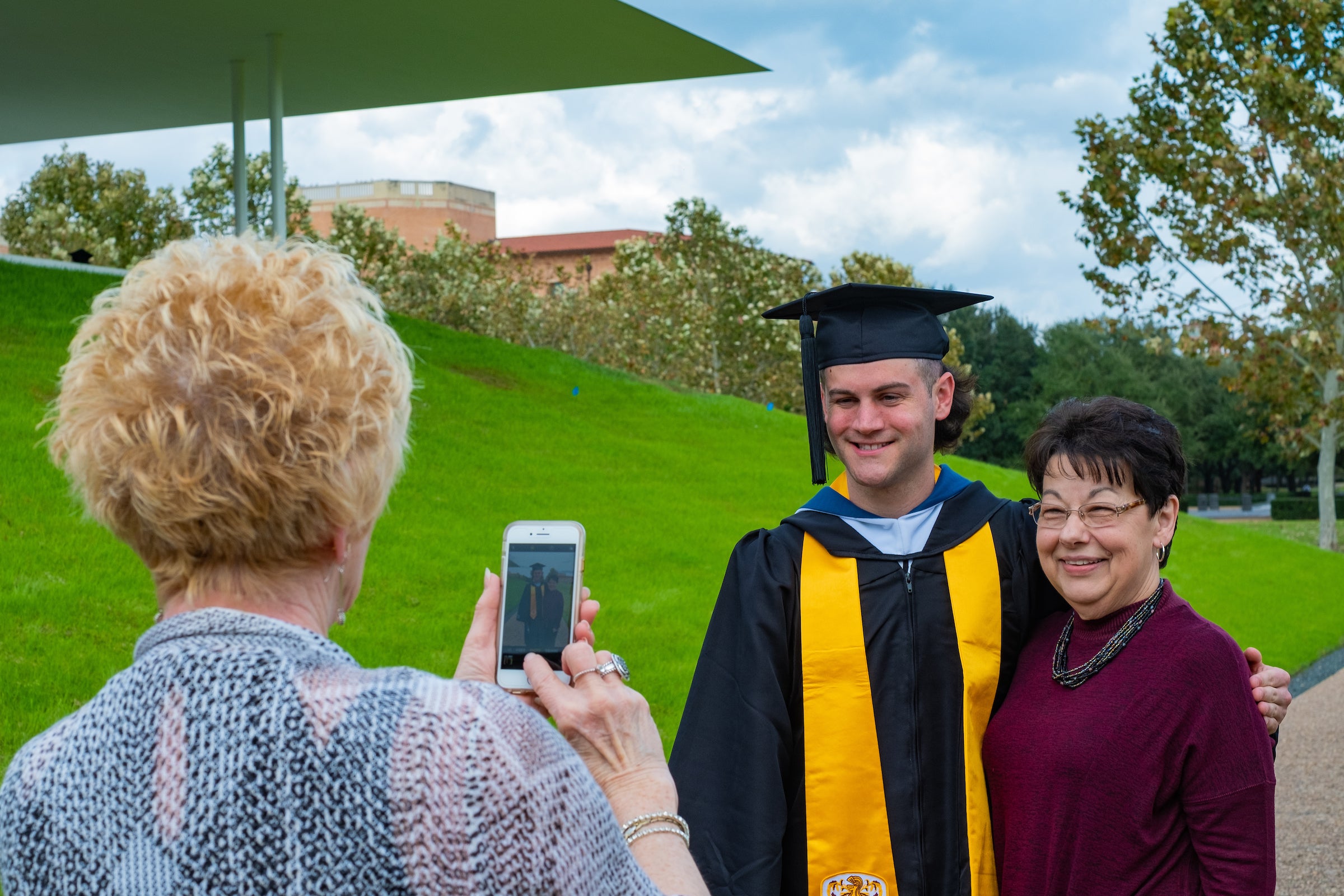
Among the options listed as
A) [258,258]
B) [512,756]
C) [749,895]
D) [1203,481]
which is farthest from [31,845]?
[1203,481]

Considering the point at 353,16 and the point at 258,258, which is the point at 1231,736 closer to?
the point at 258,258

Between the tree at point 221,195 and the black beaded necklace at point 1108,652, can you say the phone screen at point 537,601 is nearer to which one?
the black beaded necklace at point 1108,652

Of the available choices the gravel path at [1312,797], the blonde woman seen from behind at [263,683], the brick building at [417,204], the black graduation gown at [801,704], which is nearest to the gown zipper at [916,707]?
the black graduation gown at [801,704]

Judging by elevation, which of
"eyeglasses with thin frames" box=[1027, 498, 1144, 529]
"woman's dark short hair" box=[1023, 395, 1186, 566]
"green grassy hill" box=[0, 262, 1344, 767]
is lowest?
"green grassy hill" box=[0, 262, 1344, 767]

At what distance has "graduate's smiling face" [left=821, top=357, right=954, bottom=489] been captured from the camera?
3.08 m

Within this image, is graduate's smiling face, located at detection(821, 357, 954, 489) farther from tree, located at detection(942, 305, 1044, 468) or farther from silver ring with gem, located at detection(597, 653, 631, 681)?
tree, located at detection(942, 305, 1044, 468)

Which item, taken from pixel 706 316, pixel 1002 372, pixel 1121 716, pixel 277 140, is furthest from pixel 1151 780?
pixel 1002 372

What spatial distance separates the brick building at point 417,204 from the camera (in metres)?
63.3

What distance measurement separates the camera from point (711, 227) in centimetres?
3644

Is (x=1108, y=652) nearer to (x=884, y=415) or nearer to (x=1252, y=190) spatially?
(x=884, y=415)

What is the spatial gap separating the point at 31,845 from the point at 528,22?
1612 cm

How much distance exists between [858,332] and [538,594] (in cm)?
154

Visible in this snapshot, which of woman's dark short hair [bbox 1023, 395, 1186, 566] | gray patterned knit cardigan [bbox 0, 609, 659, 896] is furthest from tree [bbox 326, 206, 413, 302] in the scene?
gray patterned knit cardigan [bbox 0, 609, 659, 896]

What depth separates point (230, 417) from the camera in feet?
4.59
